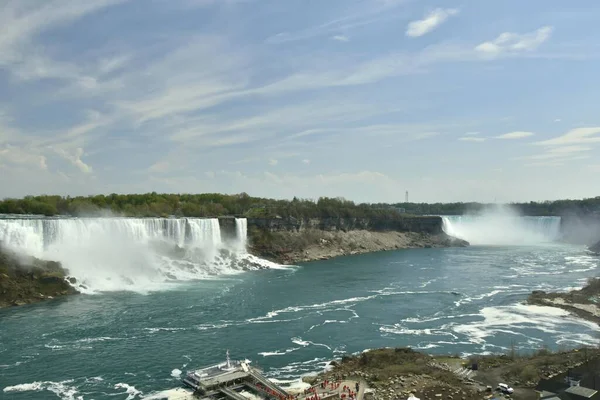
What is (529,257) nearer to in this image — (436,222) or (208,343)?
(436,222)

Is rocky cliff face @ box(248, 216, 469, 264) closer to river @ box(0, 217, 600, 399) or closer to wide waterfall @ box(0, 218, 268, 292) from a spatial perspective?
wide waterfall @ box(0, 218, 268, 292)

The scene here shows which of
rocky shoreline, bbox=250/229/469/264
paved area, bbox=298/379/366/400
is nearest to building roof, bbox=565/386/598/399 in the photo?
paved area, bbox=298/379/366/400

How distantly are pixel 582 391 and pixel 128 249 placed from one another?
177 feet

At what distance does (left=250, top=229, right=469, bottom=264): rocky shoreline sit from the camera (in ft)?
274

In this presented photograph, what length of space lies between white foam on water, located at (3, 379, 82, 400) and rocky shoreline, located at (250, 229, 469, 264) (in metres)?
55.8

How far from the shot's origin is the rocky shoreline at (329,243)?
83500 mm

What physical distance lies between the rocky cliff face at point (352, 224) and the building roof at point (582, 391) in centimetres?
6948

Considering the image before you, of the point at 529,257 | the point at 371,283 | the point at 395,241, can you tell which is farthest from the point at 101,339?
the point at 395,241

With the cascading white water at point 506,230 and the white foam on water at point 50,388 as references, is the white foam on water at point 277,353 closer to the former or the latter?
the white foam on water at point 50,388

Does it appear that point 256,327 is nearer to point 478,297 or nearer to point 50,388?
point 50,388

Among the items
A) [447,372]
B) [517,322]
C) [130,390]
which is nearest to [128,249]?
[130,390]

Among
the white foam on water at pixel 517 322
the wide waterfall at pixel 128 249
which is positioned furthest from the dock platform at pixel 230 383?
the wide waterfall at pixel 128 249

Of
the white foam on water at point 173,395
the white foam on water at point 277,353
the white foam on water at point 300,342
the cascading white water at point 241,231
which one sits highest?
the cascading white water at point 241,231

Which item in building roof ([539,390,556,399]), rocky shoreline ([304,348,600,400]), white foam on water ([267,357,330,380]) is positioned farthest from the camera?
white foam on water ([267,357,330,380])
